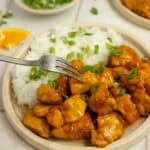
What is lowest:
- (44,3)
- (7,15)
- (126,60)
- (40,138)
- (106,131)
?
(40,138)

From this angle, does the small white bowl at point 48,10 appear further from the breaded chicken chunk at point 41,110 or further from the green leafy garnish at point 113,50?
the breaded chicken chunk at point 41,110

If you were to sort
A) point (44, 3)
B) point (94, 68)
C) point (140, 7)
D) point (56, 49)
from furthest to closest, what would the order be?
point (44, 3), point (140, 7), point (56, 49), point (94, 68)

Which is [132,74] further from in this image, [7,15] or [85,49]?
[7,15]

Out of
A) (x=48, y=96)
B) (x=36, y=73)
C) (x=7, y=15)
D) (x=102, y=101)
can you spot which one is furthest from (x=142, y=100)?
Answer: (x=7, y=15)

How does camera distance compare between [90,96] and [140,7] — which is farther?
[140,7]

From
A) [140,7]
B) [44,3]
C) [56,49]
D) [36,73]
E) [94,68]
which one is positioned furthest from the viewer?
[44,3]

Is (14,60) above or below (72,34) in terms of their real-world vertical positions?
below

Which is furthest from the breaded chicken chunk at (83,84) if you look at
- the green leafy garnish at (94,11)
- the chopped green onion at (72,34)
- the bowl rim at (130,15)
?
the green leafy garnish at (94,11)
